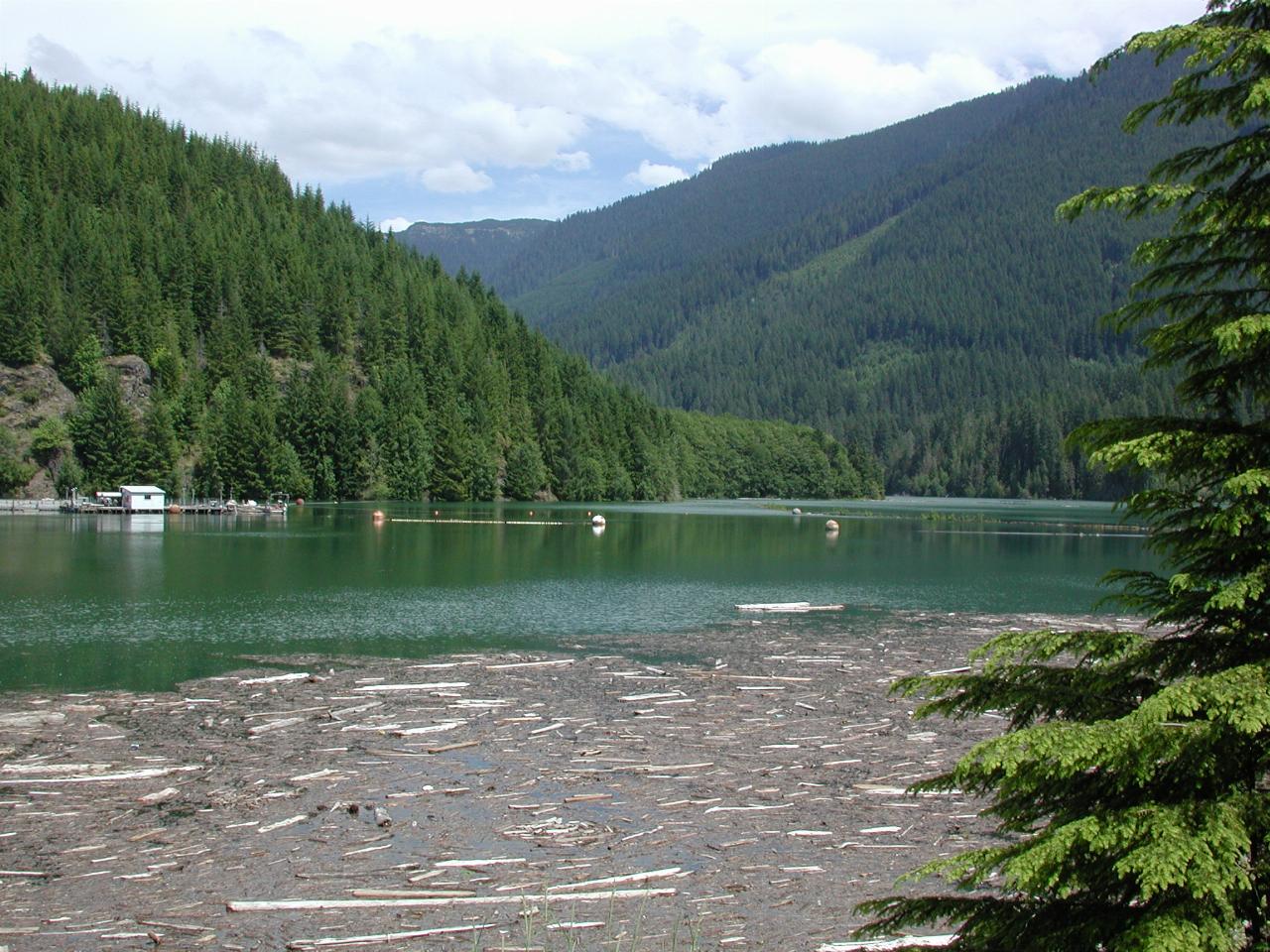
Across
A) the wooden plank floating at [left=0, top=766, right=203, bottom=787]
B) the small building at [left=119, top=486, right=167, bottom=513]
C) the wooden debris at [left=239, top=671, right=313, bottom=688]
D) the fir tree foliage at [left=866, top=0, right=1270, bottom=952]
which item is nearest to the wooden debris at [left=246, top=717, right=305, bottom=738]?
the wooden plank floating at [left=0, top=766, right=203, bottom=787]

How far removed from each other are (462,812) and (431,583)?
39894mm

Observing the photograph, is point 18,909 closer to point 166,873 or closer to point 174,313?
point 166,873

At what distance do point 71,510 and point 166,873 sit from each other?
428 feet

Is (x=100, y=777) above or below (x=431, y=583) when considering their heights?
below

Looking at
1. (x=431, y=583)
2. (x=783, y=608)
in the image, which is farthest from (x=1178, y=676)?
(x=431, y=583)

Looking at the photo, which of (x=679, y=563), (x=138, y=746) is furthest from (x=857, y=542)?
(x=138, y=746)

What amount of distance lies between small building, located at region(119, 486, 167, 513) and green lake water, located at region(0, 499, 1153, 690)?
10.3 meters

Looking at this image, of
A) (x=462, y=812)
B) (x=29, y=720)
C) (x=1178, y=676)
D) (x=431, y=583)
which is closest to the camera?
(x=1178, y=676)

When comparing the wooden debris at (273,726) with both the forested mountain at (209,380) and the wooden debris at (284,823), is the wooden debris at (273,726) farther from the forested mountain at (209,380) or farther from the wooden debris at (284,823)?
the forested mountain at (209,380)

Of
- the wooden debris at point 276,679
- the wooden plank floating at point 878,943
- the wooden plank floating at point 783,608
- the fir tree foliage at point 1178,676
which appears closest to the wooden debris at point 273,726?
the wooden debris at point 276,679

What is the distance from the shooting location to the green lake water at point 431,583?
112 feet

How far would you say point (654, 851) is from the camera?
48.5ft

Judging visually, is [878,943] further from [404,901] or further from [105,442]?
[105,442]

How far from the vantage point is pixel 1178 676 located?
7680 mm
